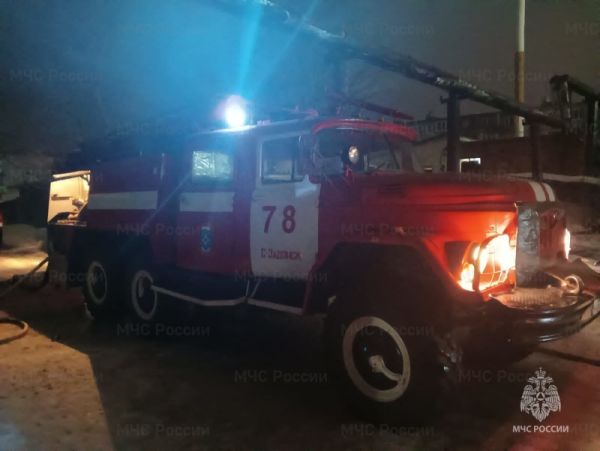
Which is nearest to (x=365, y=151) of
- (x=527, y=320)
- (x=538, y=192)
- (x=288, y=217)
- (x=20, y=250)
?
(x=288, y=217)

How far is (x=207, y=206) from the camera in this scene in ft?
18.6

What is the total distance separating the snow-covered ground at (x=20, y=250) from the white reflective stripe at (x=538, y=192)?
34.3ft

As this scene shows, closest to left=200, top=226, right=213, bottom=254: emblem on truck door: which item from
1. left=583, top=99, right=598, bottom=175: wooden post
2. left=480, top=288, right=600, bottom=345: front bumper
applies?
left=480, top=288, right=600, bottom=345: front bumper

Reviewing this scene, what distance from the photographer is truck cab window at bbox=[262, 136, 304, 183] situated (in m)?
4.72

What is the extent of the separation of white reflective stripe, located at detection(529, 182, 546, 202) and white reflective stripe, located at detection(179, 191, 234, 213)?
9.45 ft

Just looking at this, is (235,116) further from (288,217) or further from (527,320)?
(527,320)

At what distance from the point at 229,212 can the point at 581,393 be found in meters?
3.73

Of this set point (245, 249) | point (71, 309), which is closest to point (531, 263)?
point (245, 249)

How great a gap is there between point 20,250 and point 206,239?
46.3ft

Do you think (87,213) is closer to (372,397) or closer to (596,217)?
(372,397)

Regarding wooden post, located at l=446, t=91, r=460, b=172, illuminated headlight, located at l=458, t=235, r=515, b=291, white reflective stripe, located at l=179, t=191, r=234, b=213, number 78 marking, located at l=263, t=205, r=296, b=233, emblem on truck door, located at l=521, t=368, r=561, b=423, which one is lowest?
emblem on truck door, located at l=521, t=368, r=561, b=423

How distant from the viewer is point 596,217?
1391cm

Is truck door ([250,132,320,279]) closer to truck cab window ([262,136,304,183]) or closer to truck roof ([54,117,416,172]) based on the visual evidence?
truck cab window ([262,136,304,183])

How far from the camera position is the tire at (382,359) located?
3.61m
